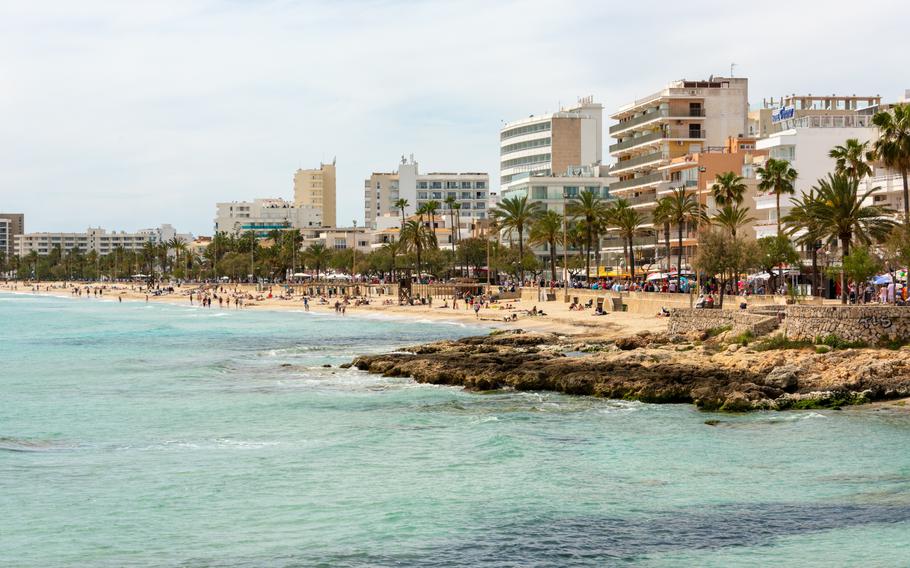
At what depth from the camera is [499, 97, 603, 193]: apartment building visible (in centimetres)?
Result: 14212

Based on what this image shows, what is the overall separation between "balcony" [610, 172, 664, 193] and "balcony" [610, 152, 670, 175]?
1.32 m

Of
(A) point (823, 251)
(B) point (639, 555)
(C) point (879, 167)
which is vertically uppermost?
(C) point (879, 167)

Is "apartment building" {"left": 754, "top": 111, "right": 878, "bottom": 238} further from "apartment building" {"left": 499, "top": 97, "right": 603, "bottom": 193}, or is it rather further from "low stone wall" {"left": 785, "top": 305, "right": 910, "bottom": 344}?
"apartment building" {"left": 499, "top": 97, "right": 603, "bottom": 193}

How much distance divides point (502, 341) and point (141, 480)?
33.6 meters

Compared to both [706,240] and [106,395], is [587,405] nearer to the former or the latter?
[106,395]

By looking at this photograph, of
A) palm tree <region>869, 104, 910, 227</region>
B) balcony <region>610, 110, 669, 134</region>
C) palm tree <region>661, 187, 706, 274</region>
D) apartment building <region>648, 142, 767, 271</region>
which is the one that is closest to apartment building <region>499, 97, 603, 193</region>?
balcony <region>610, 110, 669, 134</region>

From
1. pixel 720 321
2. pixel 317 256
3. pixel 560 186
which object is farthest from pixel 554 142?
pixel 720 321

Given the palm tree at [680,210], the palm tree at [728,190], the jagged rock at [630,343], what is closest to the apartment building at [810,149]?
the palm tree at [728,190]

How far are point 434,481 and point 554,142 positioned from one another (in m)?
119

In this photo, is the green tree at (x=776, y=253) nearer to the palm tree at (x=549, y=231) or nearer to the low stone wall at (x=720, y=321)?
the low stone wall at (x=720, y=321)

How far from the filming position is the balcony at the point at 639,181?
102125mm

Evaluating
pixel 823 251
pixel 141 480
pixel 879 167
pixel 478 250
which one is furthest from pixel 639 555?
pixel 478 250

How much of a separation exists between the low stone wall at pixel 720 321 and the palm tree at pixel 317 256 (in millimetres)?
117368

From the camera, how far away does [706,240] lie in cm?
5969
